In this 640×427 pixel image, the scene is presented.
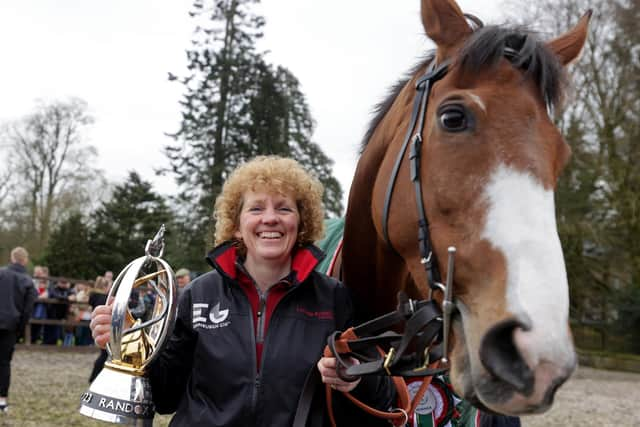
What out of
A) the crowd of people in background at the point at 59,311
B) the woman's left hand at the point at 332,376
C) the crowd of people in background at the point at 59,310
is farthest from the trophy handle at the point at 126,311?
the crowd of people in background at the point at 59,310

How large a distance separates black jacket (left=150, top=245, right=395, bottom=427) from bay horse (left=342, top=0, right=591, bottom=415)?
20.5 inches

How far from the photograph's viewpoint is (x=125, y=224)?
25219 mm

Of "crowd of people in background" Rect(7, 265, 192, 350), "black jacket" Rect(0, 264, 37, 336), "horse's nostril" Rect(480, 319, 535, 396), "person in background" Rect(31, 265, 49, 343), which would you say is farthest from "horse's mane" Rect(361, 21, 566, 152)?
"person in background" Rect(31, 265, 49, 343)

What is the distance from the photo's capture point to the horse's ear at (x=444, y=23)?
84.1 inches

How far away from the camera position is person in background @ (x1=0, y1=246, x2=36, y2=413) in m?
7.78

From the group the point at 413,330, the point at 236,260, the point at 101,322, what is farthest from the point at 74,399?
the point at 413,330

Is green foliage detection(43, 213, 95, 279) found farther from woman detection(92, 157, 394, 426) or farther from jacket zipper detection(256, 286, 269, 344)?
jacket zipper detection(256, 286, 269, 344)

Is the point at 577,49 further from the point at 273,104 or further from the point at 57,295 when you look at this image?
the point at 273,104

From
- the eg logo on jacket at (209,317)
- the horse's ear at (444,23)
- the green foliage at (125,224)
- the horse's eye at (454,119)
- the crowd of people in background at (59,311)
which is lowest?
the crowd of people in background at (59,311)

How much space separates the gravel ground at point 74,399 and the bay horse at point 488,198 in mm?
7036

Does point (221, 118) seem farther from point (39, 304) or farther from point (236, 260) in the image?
point (236, 260)

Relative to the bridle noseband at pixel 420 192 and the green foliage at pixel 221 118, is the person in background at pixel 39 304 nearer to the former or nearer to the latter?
the green foliage at pixel 221 118

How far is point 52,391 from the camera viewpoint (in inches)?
378

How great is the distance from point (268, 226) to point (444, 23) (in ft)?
3.61
